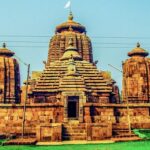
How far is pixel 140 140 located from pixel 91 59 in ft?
72.3

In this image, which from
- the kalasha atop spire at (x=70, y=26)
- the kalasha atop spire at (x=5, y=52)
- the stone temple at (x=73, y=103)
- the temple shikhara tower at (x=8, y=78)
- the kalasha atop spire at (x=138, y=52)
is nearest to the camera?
the stone temple at (x=73, y=103)

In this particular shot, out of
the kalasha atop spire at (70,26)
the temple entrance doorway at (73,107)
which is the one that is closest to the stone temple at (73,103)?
the temple entrance doorway at (73,107)

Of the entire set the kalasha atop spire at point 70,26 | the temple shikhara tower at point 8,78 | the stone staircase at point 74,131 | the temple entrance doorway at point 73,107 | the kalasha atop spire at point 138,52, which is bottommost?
the stone staircase at point 74,131

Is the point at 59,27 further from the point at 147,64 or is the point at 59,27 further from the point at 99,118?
the point at 99,118

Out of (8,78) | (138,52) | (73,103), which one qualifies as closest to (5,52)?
(8,78)

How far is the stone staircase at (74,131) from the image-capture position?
2098 centimetres

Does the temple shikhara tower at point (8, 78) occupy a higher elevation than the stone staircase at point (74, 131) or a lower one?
higher

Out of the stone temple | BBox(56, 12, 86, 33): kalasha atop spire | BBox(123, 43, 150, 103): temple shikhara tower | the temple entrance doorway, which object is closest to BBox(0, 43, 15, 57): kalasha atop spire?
the stone temple

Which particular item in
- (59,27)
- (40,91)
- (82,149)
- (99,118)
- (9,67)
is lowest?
(82,149)

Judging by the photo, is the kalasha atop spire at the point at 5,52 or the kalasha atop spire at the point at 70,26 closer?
the kalasha atop spire at the point at 5,52

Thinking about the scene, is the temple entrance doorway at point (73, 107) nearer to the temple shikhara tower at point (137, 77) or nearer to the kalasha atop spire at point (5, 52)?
the temple shikhara tower at point (137, 77)

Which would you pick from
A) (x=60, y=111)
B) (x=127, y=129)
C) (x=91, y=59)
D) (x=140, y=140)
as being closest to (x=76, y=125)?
(x=60, y=111)

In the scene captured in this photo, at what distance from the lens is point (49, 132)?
66.6 ft

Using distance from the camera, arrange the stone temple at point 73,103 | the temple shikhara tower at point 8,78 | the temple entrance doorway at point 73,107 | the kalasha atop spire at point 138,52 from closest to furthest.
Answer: the stone temple at point 73,103 → the temple entrance doorway at point 73,107 → the temple shikhara tower at point 8,78 → the kalasha atop spire at point 138,52
